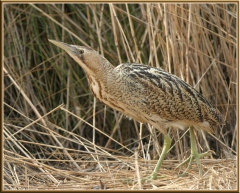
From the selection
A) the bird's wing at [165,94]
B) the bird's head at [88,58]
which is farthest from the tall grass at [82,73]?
the bird's head at [88,58]

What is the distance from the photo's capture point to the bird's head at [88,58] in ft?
9.28

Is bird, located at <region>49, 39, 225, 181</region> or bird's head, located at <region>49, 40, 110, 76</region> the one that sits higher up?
bird's head, located at <region>49, 40, 110, 76</region>

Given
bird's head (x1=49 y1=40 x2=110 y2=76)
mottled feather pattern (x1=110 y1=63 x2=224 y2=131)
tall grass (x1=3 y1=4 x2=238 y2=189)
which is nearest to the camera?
bird's head (x1=49 y1=40 x2=110 y2=76)

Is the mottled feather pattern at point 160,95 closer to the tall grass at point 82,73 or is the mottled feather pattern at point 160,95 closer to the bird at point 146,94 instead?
the bird at point 146,94

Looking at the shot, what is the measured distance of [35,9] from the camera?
3.85 meters

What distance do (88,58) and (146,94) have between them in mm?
375

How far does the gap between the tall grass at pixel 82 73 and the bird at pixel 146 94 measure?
0.99ft

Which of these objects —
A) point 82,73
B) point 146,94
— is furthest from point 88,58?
point 82,73

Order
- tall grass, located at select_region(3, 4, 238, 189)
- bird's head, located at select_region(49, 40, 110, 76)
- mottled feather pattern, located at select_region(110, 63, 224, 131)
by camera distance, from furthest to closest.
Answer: tall grass, located at select_region(3, 4, 238, 189) < mottled feather pattern, located at select_region(110, 63, 224, 131) < bird's head, located at select_region(49, 40, 110, 76)

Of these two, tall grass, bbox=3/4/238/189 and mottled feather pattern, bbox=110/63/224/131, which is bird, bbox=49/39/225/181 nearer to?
mottled feather pattern, bbox=110/63/224/131

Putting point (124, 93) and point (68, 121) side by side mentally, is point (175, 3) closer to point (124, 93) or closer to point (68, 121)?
point (124, 93)

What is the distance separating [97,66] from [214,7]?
2.94 ft

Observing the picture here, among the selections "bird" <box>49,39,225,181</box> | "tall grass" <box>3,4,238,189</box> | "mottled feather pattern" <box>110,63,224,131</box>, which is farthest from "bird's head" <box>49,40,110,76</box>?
"tall grass" <box>3,4,238,189</box>

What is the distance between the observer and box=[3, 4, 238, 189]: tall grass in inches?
135
